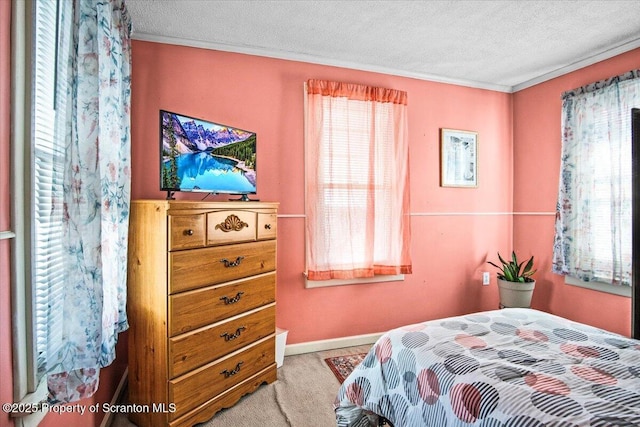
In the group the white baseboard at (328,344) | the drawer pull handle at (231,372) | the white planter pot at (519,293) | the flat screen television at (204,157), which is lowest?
the white baseboard at (328,344)

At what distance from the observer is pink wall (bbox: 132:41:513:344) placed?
2441 millimetres

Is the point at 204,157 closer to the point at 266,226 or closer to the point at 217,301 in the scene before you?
the point at 266,226

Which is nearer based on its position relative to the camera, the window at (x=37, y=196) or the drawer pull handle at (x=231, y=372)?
the window at (x=37, y=196)

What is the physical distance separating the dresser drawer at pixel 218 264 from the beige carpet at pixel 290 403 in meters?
0.79

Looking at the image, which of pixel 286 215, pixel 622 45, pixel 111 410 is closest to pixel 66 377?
pixel 111 410

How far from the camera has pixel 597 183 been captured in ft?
8.95

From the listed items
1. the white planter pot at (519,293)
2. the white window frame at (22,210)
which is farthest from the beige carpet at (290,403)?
the white planter pot at (519,293)

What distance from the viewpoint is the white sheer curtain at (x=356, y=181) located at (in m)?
2.76

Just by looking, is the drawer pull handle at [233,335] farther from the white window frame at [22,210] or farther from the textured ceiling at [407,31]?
the textured ceiling at [407,31]

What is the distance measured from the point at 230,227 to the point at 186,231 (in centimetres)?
28

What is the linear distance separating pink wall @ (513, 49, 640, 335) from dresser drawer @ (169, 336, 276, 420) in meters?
2.66

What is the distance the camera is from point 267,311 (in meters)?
2.24

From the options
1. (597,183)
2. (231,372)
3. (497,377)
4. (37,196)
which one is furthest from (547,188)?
(37,196)

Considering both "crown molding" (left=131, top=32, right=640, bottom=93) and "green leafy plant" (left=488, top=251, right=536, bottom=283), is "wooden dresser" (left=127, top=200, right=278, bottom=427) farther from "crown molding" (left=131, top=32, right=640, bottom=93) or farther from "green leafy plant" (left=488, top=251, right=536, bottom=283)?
"green leafy plant" (left=488, top=251, right=536, bottom=283)
